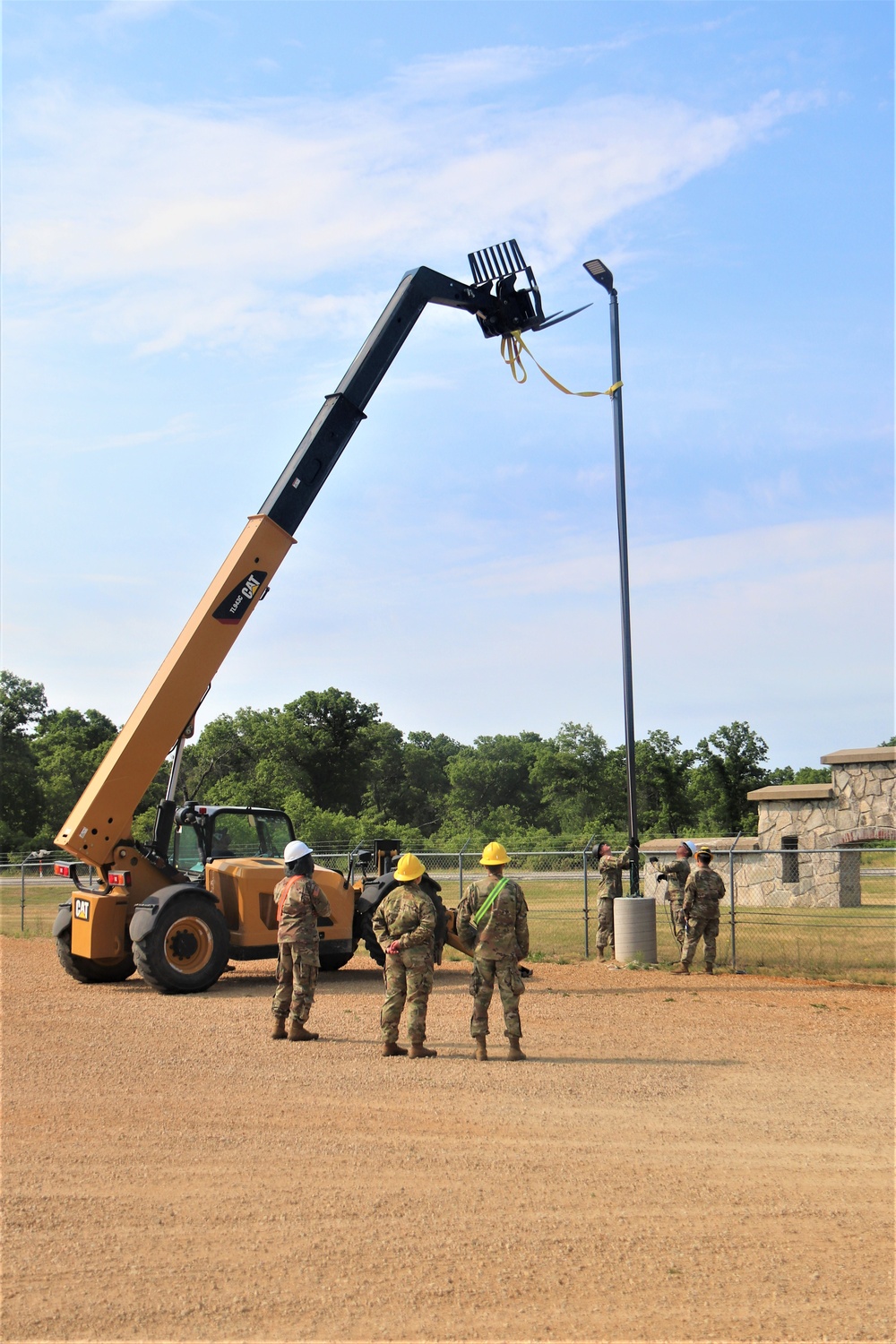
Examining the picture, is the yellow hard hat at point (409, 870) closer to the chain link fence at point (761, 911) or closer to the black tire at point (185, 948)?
the black tire at point (185, 948)

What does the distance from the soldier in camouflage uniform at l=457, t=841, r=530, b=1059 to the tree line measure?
95.9ft

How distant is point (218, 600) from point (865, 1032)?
8746 millimetres

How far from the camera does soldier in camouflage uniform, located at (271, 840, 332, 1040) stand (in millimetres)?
10273

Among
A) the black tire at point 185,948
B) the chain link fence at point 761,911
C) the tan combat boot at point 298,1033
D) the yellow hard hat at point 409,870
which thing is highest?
the yellow hard hat at point 409,870

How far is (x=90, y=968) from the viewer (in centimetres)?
1432

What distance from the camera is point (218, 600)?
13.9 meters

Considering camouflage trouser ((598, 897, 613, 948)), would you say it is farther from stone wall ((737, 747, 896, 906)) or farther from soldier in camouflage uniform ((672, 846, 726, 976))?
stone wall ((737, 747, 896, 906))

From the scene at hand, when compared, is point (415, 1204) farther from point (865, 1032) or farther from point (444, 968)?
point (444, 968)

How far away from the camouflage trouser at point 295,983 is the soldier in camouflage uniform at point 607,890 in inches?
301

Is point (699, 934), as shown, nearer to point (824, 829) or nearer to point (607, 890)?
point (607, 890)

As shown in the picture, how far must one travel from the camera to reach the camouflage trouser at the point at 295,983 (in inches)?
404

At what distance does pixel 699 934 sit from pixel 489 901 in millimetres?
6433

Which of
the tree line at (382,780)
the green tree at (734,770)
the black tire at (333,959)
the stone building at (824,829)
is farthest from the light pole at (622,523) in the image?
the green tree at (734,770)

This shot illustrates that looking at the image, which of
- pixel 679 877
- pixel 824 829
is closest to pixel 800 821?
pixel 824 829
